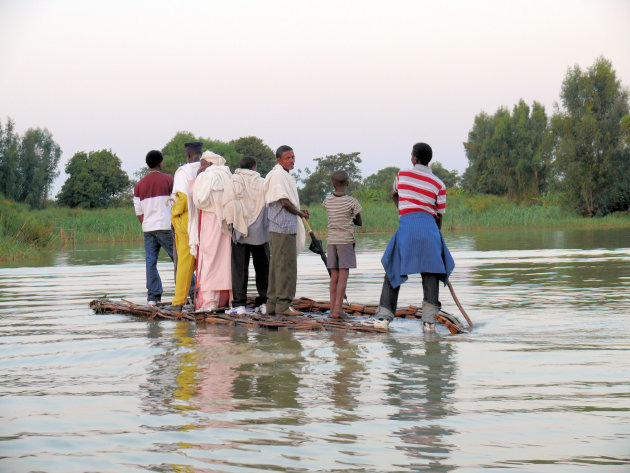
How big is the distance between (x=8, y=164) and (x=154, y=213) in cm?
5822

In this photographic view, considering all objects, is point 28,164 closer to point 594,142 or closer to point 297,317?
point 594,142

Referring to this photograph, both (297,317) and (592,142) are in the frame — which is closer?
(297,317)

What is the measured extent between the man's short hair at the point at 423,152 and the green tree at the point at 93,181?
6899 cm

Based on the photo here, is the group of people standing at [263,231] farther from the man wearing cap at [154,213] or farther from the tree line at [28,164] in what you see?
the tree line at [28,164]

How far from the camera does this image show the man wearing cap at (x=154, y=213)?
1070 cm

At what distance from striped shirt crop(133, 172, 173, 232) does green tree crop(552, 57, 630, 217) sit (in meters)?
50.6

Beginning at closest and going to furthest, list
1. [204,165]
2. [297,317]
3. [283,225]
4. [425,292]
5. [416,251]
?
[416,251] → [425,292] → [297,317] → [283,225] → [204,165]

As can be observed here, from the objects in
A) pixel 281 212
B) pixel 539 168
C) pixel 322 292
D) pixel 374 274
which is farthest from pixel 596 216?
pixel 281 212

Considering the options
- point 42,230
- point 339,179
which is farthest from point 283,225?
point 42,230

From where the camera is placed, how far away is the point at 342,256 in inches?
351

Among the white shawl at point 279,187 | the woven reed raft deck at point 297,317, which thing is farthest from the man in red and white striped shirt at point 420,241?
the white shawl at point 279,187

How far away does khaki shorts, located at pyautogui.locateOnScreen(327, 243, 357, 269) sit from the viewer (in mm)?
8906

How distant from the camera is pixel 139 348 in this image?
7.59 metres

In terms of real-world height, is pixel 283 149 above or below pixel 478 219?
below
